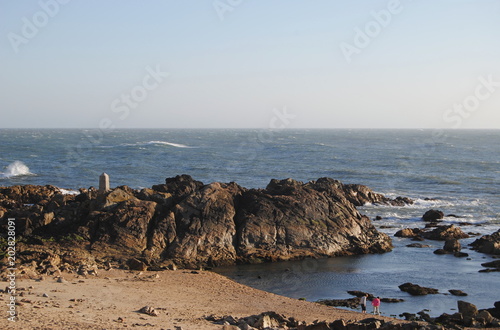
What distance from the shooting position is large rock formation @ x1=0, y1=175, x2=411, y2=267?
89.4 ft

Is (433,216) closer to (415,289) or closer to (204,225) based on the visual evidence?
(415,289)

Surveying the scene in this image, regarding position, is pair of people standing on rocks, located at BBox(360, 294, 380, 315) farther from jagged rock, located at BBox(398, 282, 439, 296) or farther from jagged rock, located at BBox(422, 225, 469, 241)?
jagged rock, located at BBox(422, 225, 469, 241)

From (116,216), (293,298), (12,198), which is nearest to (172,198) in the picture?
(116,216)

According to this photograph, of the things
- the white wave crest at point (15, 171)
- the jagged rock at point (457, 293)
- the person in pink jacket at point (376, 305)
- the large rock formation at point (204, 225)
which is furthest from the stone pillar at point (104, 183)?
the white wave crest at point (15, 171)

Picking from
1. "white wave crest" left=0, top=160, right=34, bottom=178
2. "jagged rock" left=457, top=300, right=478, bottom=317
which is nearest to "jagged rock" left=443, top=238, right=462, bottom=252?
"jagged rock" left=457, top=300, right=478, bottom=317

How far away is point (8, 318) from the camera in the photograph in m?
15.8

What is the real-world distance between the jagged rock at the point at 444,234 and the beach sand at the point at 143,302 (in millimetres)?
17134

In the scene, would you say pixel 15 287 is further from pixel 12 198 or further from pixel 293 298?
pixel 12 198

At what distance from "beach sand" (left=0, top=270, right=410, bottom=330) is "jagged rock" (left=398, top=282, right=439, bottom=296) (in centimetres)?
465

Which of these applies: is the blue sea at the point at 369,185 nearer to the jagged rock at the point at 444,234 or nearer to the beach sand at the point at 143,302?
the jagged rock at the point at 444,234

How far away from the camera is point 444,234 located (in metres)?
36.5

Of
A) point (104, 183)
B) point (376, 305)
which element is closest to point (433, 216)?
point (376, 305)

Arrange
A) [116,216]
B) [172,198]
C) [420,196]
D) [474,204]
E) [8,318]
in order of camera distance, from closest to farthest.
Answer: [8,318] → [116,216] → [172,198] → [474,204] → [420,196]

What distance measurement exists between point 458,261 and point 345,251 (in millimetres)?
6141
